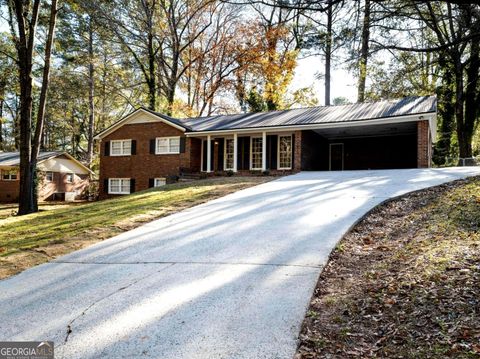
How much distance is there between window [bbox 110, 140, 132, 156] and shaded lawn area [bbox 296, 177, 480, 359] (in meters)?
18.3

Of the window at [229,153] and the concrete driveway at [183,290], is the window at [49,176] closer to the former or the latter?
the window at [229,153]

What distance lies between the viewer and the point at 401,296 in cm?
376

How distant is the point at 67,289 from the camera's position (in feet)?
14.9

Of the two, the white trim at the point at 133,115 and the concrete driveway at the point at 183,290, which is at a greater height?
the white trim at the point at 133,115

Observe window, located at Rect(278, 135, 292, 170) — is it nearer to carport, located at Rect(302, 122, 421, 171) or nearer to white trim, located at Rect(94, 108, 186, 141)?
carport, located at Rect(302, 122, 421, 171)

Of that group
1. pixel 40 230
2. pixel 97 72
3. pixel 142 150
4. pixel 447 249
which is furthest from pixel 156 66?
pixel 447 249

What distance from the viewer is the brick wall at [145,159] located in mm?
20656

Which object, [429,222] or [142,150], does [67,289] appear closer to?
[429,222]

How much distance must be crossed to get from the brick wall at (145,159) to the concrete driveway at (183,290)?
1284cm

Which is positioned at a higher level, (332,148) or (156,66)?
(156,66)

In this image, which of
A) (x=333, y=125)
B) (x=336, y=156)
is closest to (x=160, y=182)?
(x=333, y=125)

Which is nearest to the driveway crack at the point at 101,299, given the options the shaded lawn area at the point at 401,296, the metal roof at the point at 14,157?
the shaded lawn area at the point at 401,296

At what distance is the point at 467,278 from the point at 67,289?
4.49 metres

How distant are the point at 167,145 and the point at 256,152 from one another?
16.6ft
